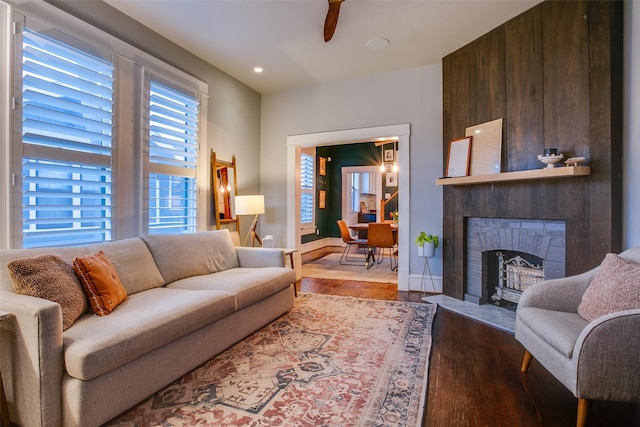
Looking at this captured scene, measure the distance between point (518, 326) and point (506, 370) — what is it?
0.33 m

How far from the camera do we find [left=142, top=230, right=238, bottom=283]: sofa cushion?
2.84 meters

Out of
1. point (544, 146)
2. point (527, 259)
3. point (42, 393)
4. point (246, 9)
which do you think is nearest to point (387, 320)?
point (527, 259)

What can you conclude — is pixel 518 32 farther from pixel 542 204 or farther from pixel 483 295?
pixel 483 295

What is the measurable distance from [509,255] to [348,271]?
267 centimetres

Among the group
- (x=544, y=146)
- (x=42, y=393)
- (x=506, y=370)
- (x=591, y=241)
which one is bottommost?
(x=506, y=370)

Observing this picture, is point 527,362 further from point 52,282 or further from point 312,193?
point 312,193

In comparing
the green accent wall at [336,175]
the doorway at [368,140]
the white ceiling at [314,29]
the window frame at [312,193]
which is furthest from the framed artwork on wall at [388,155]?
the white ceiling at [314,29]

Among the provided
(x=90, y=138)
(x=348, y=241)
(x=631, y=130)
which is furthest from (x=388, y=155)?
(x=90, y=138)

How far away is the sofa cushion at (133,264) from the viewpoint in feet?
7.93

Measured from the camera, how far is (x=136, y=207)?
3172mm

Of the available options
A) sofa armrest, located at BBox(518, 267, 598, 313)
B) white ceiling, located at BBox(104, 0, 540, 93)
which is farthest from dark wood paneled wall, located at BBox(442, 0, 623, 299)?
sofa armrest, located at BBox(518, 267, 598, 313)

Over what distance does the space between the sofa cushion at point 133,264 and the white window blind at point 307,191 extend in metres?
4.97

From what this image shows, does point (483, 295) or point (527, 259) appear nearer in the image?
point (527, 259)

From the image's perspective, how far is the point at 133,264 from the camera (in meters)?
2.53
